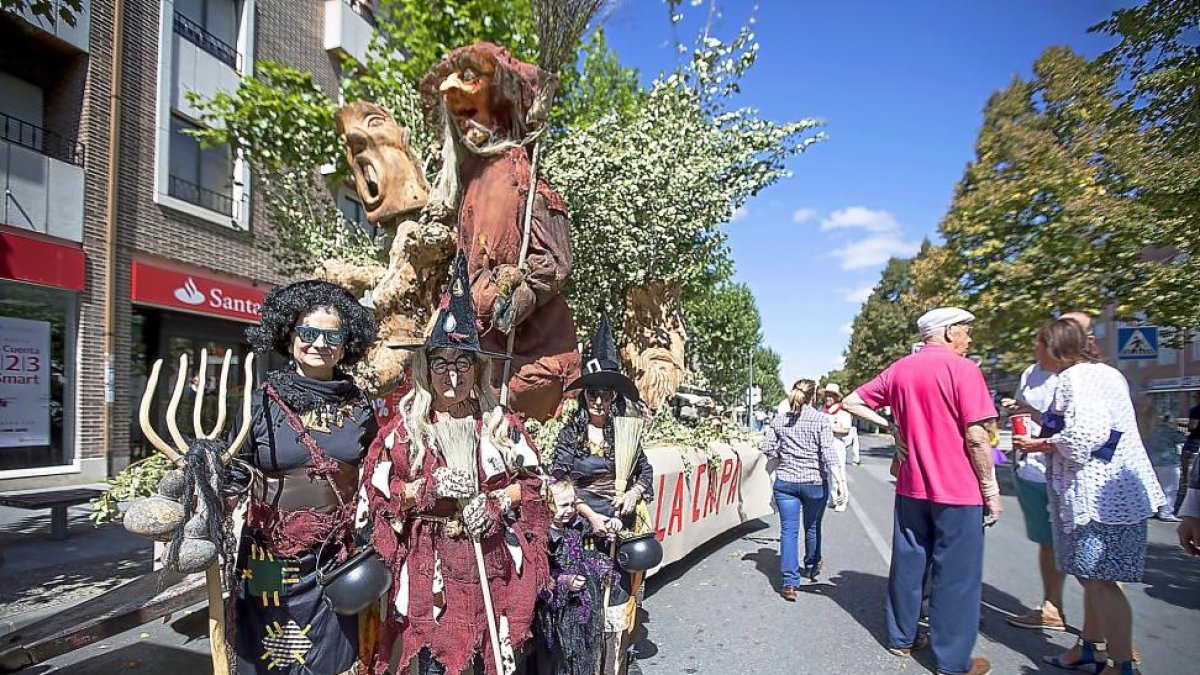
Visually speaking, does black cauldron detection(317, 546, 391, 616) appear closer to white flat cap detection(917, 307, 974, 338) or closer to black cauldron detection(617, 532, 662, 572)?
black cauldron detection(617, 532, 662, 572)

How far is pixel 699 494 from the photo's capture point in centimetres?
589

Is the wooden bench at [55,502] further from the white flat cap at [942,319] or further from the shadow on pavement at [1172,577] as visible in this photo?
the shadow on pavement at [1172,577]

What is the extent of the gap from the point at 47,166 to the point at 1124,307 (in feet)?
47.2

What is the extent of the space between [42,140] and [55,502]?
639 centimetres

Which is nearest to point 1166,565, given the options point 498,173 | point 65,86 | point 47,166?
point 498,173

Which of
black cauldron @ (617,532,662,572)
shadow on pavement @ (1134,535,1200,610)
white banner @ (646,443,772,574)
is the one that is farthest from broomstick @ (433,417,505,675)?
shadow on pavement @ (1134,535,1200,610)

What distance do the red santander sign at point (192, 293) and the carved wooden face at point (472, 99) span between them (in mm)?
6559

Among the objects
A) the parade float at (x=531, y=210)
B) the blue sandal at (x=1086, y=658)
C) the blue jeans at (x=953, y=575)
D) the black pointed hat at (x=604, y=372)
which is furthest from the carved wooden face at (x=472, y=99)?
the blue sandal at (x=1086, y=658)

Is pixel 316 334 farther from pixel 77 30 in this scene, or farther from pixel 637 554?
pixel 77 30

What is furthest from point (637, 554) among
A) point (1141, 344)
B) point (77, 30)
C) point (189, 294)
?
point (77, 30)

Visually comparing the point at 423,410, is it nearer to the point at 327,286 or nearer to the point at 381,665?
the point at 327,286

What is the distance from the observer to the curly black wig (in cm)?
264

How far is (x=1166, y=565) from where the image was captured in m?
6.39

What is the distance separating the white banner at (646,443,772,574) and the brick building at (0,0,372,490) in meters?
6.37
